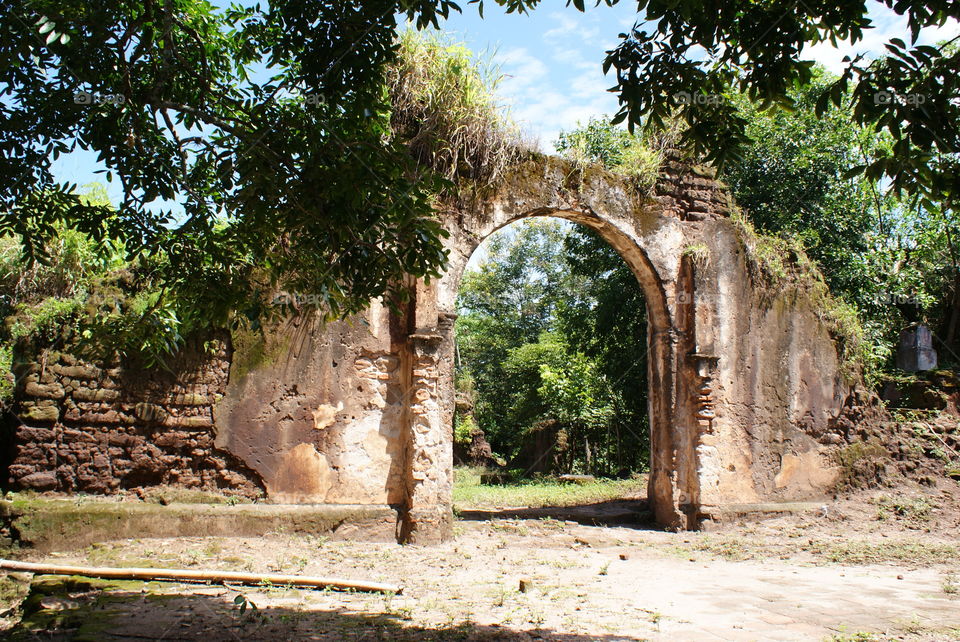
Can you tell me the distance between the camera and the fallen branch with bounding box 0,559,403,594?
16.1 feet

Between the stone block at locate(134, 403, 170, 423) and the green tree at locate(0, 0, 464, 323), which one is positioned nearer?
the green tree at locate(0, 0, 464, 323)

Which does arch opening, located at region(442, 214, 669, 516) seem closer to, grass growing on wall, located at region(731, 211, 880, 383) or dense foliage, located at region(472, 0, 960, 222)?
grass growing on wall, located at region(731, 211, 880, 383)

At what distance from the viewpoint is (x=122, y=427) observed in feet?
20.6

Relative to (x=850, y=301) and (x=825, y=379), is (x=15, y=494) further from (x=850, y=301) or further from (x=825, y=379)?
(x=850, y=301)

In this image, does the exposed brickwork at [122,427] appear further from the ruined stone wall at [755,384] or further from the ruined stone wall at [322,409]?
the ruined stone wall at [755,384]

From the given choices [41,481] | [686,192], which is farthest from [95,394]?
[686,192]

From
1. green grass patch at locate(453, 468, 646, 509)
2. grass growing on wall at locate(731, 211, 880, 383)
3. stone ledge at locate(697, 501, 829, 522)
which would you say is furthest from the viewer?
green grass patch at locate(453, 468, 646, 509)

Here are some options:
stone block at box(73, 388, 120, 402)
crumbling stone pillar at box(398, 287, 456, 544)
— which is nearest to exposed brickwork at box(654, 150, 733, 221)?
crumbling stone pillar at box(398, 287, 456, 544)

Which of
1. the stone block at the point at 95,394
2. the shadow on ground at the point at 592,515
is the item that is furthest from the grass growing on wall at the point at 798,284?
the stone block at the point at 95,394

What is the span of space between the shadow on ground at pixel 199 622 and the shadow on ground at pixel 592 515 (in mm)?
4600

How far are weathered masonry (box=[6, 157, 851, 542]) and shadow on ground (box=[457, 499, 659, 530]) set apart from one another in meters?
0.29

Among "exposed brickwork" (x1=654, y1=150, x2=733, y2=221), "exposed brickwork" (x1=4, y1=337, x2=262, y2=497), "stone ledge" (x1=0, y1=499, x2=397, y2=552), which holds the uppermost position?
"exposed brickwork" (x1=654, y1=150, x2=733, y2=221)

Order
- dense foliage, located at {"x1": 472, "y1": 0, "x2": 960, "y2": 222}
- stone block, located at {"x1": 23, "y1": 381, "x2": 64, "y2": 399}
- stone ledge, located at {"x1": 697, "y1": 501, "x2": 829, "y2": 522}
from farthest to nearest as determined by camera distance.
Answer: stone ledge, located at {"x1": 697, "y1": 501, "x2": 829, "y2": 522} < stone block, located at {"x1": 23, "y1": 381, "x2": 64, "y2": 399} < dense foliage, located at {"x1": 472, "y1": 0, "x2": 960, "y2": 222}

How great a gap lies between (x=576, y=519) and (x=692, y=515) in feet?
4.61
